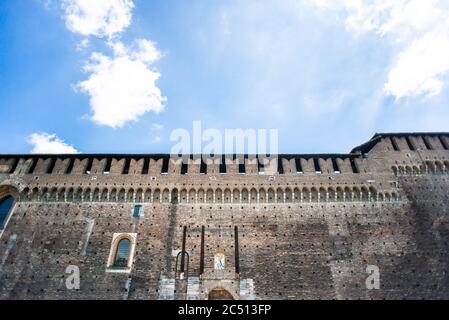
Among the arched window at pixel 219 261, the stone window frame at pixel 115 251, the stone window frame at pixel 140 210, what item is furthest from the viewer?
the stone window frame at pixel 140 210

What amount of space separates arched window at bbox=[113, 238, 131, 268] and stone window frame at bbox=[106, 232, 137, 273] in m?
0.10

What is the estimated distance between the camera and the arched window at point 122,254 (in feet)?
50.8

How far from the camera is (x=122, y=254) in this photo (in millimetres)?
15789

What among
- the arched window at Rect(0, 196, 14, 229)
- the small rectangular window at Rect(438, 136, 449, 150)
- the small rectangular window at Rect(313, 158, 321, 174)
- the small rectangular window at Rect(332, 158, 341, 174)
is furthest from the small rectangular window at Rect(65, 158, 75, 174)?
the small rectangular window at Rect(438, 136, 449, 150)

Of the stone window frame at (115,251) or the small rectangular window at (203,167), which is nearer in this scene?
the stone window frame at (115,251)

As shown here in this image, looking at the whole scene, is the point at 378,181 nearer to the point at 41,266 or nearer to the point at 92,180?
the point at 92,180

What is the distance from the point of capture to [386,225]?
54.4ft

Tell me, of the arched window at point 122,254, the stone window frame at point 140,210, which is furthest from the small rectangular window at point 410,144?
the arched window at point 122,254

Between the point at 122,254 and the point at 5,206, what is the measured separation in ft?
22.0

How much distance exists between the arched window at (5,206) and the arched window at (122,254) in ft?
19.2

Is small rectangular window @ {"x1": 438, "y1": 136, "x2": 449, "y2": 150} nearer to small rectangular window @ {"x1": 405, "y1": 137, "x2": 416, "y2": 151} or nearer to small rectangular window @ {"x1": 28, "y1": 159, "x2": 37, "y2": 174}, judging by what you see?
small rectangular window @ {"x1": 405, "y1": 137, "x2": 416, "y2": 151}

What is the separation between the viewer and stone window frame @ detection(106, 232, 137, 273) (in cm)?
1520

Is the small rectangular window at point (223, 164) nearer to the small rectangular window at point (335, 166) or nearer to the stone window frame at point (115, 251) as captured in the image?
the stone window frame at point (115, 251)
